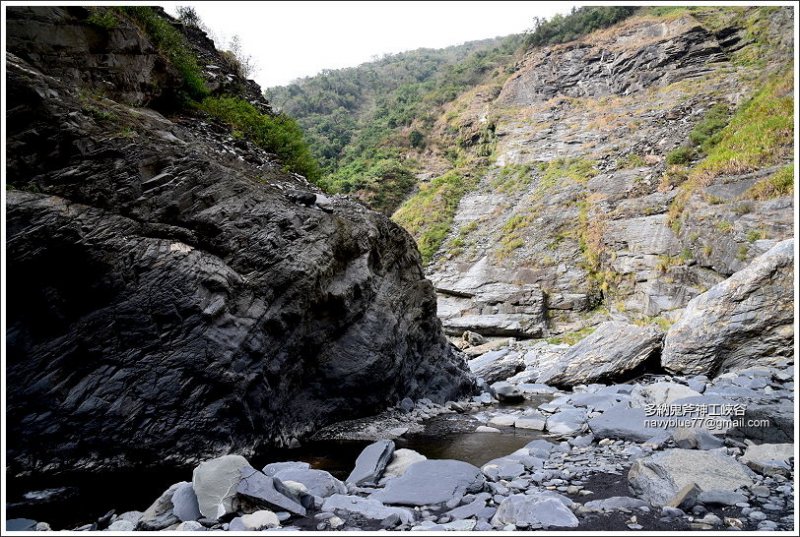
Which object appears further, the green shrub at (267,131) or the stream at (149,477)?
the green shrub at (267,131)

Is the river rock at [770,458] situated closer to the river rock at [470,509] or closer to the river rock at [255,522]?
the river rock at [470,509]

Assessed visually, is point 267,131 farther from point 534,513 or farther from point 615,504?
point 615,504

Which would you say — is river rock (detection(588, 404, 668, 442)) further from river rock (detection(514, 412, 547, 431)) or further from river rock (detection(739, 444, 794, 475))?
river rock (detection(739, 444, 794, 475))

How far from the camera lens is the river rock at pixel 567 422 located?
7715 millimetres

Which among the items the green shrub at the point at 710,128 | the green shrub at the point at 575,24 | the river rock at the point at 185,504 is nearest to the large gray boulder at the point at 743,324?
the river rock at the point at 185,504

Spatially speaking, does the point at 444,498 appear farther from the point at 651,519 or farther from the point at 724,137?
the point at 724,137

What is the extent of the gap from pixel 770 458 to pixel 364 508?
4.63 m

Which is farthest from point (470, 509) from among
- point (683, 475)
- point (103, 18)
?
point (103, 18)

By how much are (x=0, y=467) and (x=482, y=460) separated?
5624mm

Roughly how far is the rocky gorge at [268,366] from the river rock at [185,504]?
33 mm

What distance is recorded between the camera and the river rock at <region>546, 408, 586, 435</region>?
25.3 feet

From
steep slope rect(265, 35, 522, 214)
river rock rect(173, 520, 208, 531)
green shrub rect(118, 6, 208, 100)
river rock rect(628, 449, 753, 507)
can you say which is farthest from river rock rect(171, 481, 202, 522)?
steep slope rect(265, 35, 522, 214)

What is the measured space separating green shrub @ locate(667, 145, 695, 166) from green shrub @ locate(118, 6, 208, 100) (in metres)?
22.8

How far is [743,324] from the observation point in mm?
10227
